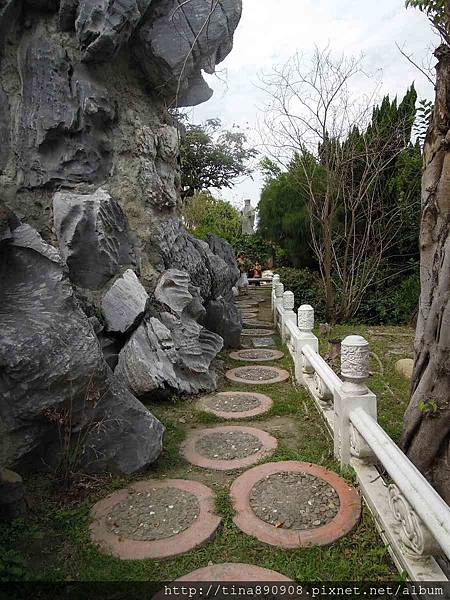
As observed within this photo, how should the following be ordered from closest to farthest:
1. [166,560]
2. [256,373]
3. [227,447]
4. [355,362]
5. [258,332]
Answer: [166,560]
[355,362]
[227,447]
[256,373]
[258,332]

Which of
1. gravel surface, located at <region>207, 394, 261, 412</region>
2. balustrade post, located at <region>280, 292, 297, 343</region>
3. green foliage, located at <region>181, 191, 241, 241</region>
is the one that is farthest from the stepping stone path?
green foliage, located at <region>181, 191, 241, 241</region>

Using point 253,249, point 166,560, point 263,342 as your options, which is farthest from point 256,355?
point 253,249

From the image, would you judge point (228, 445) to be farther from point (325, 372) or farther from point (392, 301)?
point (392, 301)

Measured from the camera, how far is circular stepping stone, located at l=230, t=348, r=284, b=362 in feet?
19.6

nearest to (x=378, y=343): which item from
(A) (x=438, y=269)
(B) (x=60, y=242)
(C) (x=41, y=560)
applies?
(A) (x=438, y=269)

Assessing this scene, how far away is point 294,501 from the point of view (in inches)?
100

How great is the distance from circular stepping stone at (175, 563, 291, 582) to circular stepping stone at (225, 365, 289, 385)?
9.54ft

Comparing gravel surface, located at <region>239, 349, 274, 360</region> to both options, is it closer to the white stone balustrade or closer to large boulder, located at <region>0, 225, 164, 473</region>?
the white stone balustrade

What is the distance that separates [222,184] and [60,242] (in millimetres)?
13365

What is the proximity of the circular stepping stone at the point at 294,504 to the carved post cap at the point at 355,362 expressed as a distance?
586 millimetres

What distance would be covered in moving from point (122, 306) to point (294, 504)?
2.52 m

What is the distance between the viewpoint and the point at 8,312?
2684 mm

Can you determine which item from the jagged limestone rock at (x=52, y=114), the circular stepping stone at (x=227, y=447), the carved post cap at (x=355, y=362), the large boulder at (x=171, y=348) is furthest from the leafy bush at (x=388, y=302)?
the carved post cap at (x=355, y=362)

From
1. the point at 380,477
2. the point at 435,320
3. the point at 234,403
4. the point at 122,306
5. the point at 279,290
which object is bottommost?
the point at 234,403
